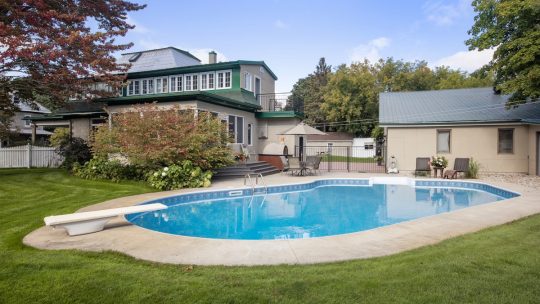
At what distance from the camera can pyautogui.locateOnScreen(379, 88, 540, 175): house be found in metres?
17.2

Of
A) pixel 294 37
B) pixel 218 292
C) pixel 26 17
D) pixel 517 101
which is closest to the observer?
pixel 218 292

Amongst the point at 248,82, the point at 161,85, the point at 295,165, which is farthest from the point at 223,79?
the point at 295,165

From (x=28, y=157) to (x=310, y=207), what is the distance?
15700 mm

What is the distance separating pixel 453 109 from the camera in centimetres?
1922

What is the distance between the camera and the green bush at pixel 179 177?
12.1 meters

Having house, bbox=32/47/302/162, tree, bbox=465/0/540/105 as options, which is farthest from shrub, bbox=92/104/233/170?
tree, bbox=465/0/540/105

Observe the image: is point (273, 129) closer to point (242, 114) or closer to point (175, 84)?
point (242, 114)

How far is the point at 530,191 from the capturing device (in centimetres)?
1114

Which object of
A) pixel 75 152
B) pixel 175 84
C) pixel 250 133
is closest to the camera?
pixel 75 152

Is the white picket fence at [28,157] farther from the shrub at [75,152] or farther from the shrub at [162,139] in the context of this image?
the shrub at [162,139]

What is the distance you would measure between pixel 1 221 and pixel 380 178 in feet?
47.1

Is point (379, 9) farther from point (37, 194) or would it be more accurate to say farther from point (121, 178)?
point (37, 194)

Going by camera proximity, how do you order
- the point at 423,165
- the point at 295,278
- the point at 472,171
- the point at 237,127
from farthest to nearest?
1. the point at 237,127
2. the point at 423,165
3. the point at 472,171
4. the point at 295,278

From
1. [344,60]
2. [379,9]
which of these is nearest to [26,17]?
[379,9]
